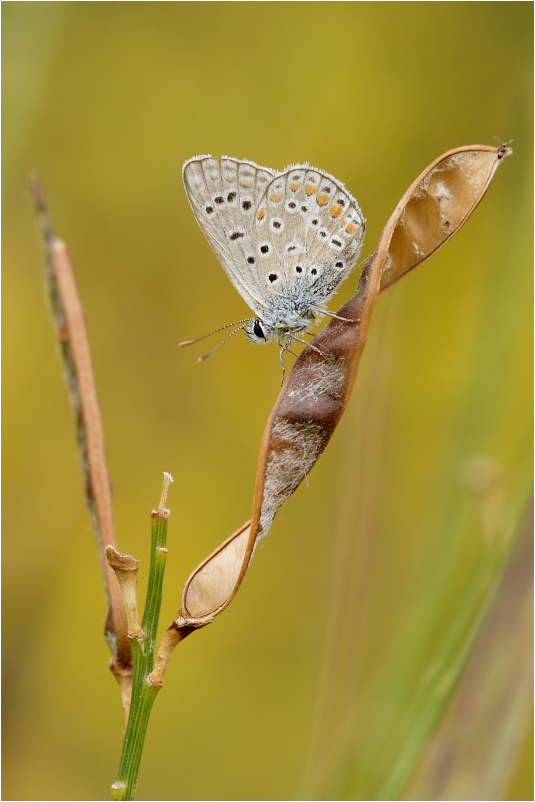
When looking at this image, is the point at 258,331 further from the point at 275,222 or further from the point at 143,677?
the point at 143,677

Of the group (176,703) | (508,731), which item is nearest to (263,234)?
(508,731)

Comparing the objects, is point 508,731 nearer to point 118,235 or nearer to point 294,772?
point 294,772

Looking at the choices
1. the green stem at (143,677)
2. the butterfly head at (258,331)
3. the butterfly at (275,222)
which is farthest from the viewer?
the butterfly head at (258,331)

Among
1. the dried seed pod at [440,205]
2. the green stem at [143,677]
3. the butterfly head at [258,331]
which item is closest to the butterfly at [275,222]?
the butterfly head at [258,331]

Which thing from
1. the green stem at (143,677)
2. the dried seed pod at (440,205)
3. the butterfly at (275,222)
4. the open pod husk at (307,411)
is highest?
the butterfly at (275,222)

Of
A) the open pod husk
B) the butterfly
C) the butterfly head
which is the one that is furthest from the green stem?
the butterfly head

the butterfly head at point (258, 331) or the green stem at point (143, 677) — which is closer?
the green stem at point (143, 677)

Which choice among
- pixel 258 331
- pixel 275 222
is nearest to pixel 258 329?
pixel 258 331

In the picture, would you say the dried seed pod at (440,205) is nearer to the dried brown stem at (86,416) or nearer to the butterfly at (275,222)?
the dried brown stem at (86,416)
